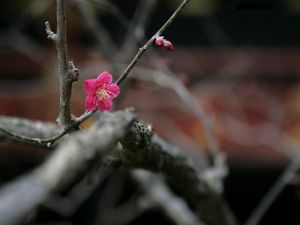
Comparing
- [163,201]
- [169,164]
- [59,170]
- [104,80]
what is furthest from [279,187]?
[59,170]

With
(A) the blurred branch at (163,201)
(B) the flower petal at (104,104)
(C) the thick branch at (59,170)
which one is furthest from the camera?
(A) the blurred branch at (163,201)

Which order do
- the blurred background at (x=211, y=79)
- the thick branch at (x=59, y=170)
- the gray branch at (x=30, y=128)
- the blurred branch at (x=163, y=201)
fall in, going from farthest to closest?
the blurred background at (x=211, y=79) → the blurred branch at (x=163, y=201) → the gray branch at (x=30, y=128) → the thick branch at (x=59, y=170)

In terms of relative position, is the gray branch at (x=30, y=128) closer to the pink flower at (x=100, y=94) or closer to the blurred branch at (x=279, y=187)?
the pink flower at (x=100, y=94)

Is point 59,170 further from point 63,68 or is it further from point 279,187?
point 279,187

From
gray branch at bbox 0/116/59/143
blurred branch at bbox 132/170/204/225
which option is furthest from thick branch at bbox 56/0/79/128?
blurred branch at bbox 132/170/204/225

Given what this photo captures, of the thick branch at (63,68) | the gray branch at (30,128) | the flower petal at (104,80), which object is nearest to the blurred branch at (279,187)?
the gray branch at (30,128)

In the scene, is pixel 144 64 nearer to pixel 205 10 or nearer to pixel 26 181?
pixel 205 10

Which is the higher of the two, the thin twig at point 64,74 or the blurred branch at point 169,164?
the blurred branch at point 169,164
